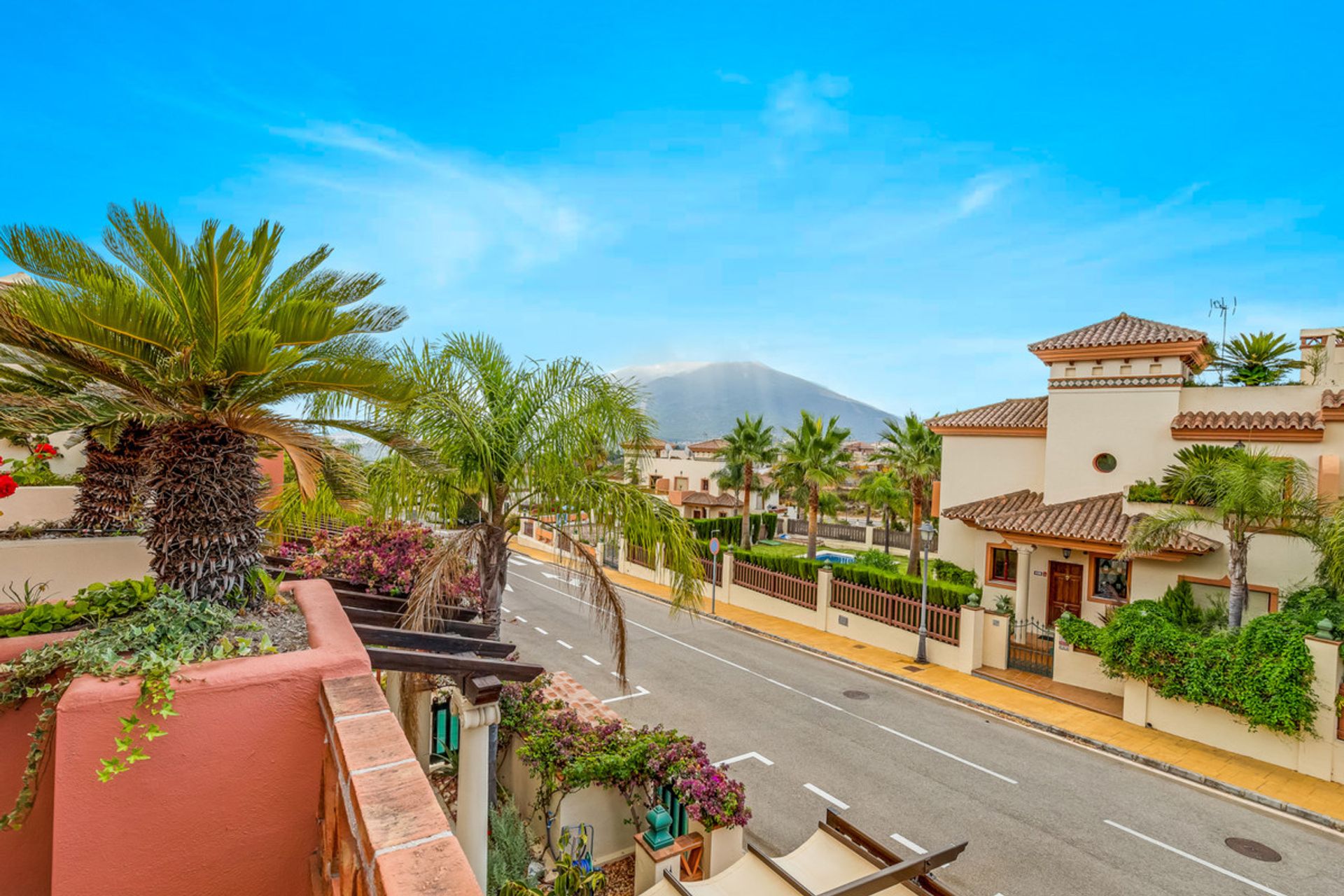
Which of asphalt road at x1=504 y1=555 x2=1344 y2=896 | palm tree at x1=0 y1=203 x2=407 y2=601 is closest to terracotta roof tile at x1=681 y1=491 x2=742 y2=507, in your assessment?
asphalt road at x1=504 y1=555 x2=1344 y2=896

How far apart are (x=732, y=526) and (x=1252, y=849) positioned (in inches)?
1263

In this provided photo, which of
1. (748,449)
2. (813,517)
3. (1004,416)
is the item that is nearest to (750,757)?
(1004,416)

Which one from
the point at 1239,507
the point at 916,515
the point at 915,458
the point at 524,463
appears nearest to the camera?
the point at 524,463

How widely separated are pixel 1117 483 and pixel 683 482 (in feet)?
117

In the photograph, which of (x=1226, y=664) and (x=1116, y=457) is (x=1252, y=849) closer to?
(x=1226, y=664)

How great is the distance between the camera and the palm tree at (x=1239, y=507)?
12.3 meters

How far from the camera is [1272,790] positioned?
10.5 meters

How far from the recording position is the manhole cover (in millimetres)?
8734

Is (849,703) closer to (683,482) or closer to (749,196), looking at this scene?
(683,482)

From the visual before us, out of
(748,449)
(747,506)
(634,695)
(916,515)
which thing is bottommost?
(634,695)

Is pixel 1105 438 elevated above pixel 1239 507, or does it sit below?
above

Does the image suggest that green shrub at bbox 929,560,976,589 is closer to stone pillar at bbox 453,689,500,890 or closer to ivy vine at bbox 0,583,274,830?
stone pillar at bbox 453,689,500,890

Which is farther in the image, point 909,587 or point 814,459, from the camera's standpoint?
point 814,459

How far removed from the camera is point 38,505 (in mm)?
9062
